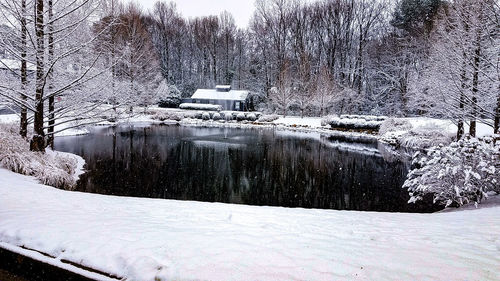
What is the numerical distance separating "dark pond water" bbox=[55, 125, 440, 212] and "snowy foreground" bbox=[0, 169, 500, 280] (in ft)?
10.8

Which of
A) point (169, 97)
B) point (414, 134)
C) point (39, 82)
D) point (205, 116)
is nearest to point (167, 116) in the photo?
point (205, 116)

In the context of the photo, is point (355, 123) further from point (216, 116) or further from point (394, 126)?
point (216, 116)

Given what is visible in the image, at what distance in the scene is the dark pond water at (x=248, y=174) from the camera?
28.2ft

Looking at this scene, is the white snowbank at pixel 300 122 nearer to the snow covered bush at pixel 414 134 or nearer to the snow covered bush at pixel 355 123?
the snow covered bush at pixel 355 123

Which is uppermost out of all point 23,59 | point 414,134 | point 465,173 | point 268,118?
point 23,59

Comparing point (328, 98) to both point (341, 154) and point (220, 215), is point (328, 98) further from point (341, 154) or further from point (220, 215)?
point (220, 215)

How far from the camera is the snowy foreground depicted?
283 cm

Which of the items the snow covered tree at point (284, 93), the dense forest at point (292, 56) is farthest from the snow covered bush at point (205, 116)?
the snow covered tree at point (284, 93)

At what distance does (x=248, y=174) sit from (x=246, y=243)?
26.0ft

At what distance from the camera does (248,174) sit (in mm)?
11383

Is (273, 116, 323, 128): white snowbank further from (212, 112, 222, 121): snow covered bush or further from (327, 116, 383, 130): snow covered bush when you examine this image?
(212, 112, 222, 121): snow covered bush

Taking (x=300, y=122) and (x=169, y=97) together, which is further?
(x=169, y=97)

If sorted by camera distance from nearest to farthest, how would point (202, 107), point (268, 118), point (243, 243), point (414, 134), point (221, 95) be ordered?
1. point (243, 243)
2. point (414, 134)
3. point (268, 118)
4. point (202, 107)
5. point (221, 95)

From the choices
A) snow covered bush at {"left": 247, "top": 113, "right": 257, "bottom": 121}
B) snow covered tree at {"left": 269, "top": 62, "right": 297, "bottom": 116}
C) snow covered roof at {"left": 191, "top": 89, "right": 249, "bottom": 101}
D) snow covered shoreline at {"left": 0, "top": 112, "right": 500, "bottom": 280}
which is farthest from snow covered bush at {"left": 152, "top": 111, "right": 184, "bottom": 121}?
snow covered shoreline at {"left": 0, "top": 112, "right": 500, "bottom": 280}
